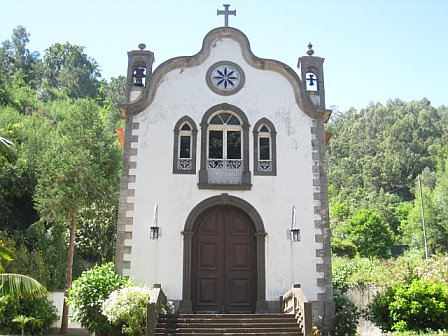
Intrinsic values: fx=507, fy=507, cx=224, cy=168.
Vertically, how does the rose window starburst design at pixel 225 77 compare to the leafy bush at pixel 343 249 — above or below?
above

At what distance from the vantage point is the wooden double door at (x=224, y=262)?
15.4 m

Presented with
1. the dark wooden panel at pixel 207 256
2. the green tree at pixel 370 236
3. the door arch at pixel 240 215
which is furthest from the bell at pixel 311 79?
the green tree at pixel 370 236

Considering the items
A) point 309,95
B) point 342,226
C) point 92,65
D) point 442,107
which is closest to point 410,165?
point 342,226

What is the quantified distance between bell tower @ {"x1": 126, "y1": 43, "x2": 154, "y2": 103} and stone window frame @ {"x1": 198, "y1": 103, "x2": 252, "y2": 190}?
97.1 inches

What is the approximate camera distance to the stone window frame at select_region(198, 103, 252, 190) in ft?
52.4

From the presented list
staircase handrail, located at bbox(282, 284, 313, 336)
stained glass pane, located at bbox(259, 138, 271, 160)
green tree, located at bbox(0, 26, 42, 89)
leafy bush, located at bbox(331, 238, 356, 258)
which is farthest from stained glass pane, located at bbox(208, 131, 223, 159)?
green tree, located at bbox(0, 26, 42, 89)

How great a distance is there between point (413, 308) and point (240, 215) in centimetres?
570

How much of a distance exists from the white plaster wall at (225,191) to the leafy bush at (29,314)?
14.2ft

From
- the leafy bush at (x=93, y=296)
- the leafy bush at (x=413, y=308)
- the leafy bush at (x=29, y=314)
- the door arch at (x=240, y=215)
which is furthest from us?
the leafy bush at (x=29, y=314)

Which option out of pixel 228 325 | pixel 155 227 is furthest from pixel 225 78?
pixel 228 325

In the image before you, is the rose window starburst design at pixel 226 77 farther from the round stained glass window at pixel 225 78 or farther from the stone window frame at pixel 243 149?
the stone window frame at pixel 243 149

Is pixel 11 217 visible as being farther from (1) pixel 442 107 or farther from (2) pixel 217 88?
(1) pixel 442 107

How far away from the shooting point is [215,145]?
54.6ft

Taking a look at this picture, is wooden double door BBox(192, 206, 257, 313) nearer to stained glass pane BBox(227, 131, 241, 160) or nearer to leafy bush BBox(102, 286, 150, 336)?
stained glass pane BBox(227, 131, 241, 160)
